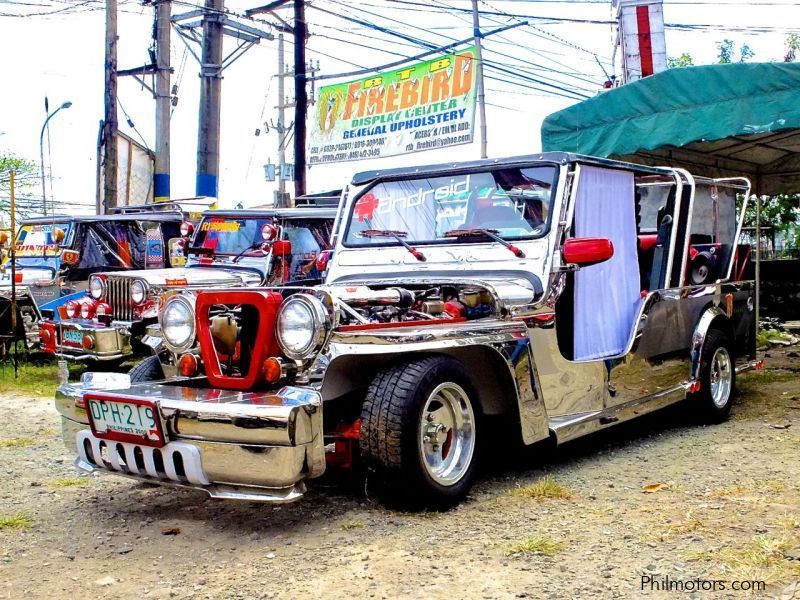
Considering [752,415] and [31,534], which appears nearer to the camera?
[31,534]

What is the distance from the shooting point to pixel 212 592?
3.17m

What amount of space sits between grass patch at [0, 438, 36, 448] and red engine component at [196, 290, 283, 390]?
2706 millimetres

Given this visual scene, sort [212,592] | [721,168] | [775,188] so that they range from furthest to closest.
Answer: [775,188], [721,168], [212,592]

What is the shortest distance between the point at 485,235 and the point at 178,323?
1897 millimetres

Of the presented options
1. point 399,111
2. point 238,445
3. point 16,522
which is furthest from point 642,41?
point 16,522

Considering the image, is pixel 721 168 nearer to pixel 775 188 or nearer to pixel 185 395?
pixel 775 188

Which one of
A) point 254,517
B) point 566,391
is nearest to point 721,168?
point 566,391

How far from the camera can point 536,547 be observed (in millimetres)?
3479

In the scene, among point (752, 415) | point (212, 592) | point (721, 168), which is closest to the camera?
point (212, 592)

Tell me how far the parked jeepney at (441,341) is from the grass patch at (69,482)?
764mm

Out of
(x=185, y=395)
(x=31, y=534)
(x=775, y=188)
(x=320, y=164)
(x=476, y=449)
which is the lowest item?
(x=31, y=534)

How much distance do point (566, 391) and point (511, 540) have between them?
1243 mm

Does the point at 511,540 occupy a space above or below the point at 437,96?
below

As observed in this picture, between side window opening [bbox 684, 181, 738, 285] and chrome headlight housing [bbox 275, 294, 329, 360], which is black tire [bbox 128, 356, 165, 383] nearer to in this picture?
chrome headlight housing [bbox 275, 294, 329, 360]
